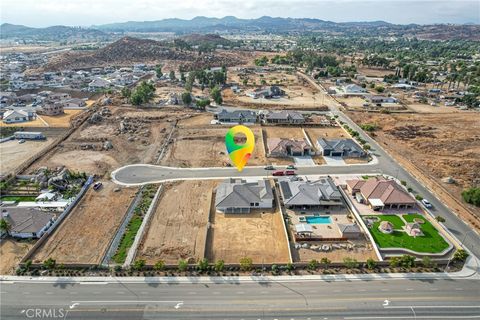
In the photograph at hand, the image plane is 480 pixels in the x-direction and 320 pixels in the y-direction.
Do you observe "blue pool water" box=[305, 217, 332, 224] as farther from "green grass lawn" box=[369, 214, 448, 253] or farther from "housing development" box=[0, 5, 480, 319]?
"green grass lawn" box=[369, 214, 448, 253]

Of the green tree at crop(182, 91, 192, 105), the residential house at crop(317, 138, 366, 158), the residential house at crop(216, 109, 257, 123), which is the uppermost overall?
the green tree at crop(182, 91, 192, 105)

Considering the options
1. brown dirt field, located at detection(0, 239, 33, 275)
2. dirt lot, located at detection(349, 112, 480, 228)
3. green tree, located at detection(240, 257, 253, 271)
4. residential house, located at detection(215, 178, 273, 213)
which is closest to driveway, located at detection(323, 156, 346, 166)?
dirt lot, located at detection(349, 112, 480, 228)

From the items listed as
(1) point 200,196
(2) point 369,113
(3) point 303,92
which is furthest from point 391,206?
(3) point 303,92

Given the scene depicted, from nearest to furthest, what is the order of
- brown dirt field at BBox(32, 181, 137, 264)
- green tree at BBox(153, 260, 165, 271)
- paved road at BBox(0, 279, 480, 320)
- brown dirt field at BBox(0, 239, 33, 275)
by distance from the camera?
1. paved road at BBox(0, 279, 480, 320)
2. green tree at BBox(153, 260, 165, 271)
3. brown dirt field at BBox(0, 239, 33, 275)
4. brown dirt field at BBox(32, 181, 137, 264)

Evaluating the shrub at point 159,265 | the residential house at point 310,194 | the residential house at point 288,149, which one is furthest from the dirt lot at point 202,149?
the shrub at point 159,265

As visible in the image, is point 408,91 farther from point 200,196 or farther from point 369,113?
point 200,196

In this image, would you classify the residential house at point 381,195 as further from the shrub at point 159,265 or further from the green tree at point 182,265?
the shrub at point 159,265
